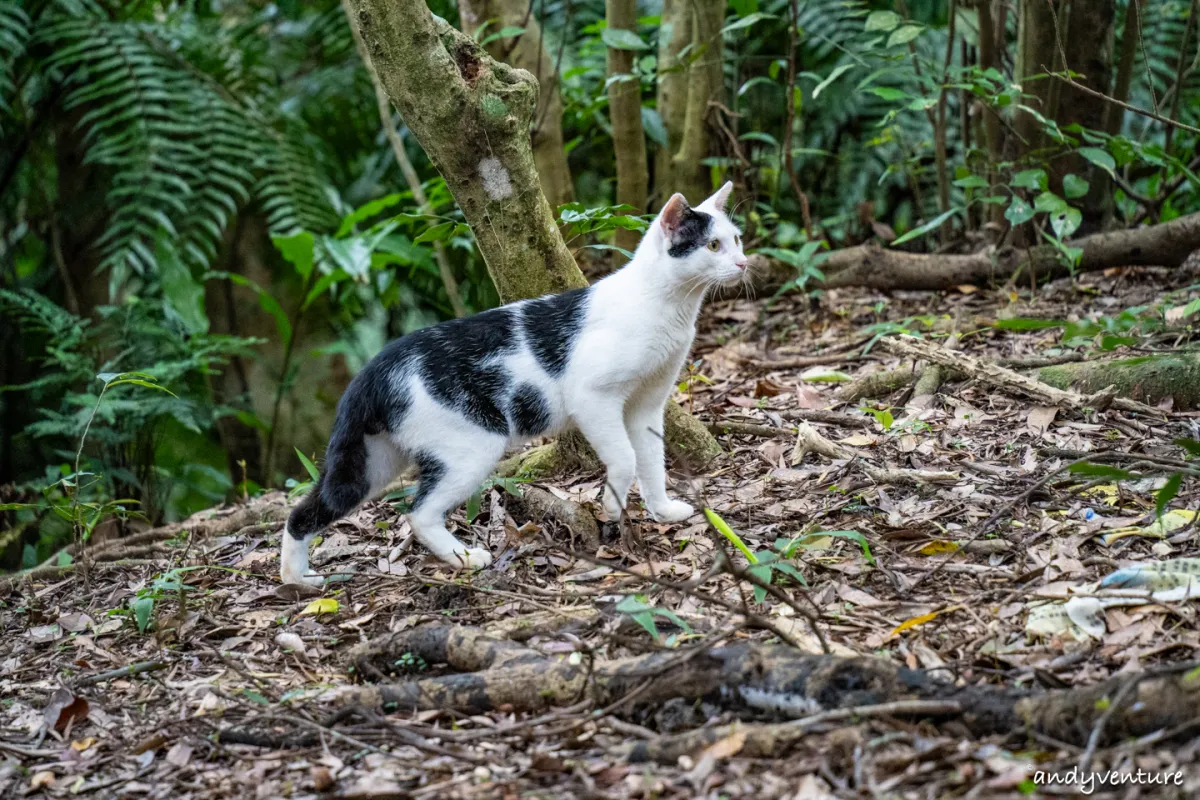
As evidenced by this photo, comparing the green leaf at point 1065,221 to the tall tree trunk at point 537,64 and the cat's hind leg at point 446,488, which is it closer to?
the tall tree trunk at point 537,64

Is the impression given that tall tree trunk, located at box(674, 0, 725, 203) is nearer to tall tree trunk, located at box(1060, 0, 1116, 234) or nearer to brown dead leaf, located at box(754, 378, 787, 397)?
brown dead leaf, located at box(754, 378, 787, 397)

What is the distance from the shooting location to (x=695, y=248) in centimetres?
343

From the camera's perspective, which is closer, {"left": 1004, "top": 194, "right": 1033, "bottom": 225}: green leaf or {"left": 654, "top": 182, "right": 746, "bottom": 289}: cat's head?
{"left": 654, "top": 182, "right": 746, "bottom": 289}: cat's head

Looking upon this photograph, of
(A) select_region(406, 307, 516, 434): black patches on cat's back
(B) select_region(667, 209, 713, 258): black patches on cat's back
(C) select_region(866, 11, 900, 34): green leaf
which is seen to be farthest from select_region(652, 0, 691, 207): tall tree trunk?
(A) select_region(406, 307, 516, 434): black patches on cat's back

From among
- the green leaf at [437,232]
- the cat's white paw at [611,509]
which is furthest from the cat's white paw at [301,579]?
the green leaf at [437,232]

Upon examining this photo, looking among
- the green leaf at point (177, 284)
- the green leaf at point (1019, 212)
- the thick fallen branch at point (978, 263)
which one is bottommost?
the thick fallen branch at point (978, 263)

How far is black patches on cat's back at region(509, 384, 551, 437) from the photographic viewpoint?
3.34m

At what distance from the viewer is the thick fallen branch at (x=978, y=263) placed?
4992 mm

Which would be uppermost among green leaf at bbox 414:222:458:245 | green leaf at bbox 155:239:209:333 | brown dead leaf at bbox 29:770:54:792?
green leaf at bbox 414:222:458:245

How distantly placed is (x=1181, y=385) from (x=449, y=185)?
2693 millimetres

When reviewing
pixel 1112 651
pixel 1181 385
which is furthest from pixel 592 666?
pixel 1181 385

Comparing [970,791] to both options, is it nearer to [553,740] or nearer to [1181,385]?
[553,740]

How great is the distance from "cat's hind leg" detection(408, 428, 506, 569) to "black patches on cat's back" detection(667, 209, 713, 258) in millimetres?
931

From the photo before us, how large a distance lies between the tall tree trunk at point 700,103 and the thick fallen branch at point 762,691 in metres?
3.72
